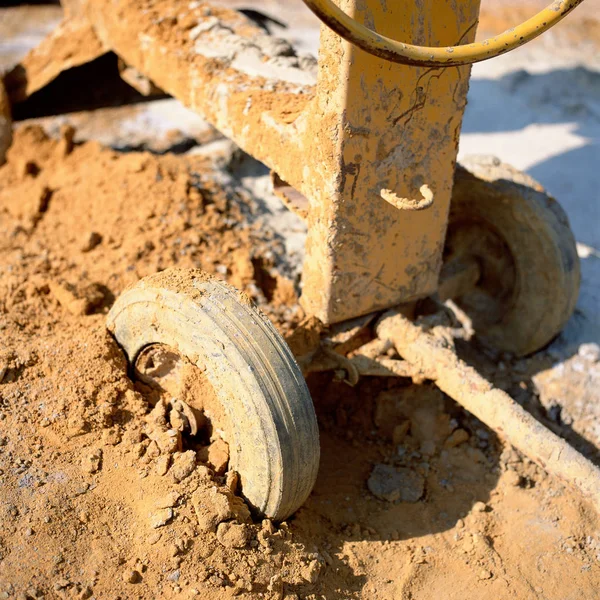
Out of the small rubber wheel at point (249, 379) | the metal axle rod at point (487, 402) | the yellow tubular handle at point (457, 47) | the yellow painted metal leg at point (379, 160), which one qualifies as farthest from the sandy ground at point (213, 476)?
the yellow tubular handle at point (457, 47)

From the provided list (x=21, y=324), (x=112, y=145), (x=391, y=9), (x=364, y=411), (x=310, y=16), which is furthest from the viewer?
(x=310, y=16)

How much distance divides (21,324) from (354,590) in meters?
1.86

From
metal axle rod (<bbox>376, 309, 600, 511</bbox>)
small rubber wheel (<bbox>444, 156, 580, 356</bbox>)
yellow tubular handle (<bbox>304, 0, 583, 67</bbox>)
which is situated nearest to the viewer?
yellow tubular handle (<bbox>304, 0, 583, 67</bbox>)

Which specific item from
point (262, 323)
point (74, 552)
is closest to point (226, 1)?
point (262, 323)

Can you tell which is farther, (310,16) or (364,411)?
(310,16)

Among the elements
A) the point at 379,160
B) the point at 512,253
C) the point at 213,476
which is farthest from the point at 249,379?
the point at 512,253

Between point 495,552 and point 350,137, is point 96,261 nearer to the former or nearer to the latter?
point 350,137

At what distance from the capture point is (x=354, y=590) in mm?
2660

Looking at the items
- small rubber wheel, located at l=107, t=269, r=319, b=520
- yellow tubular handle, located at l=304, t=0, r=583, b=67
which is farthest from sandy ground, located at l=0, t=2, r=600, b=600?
yellow tubular handle, located at l=304, t=0, r=583, b=67

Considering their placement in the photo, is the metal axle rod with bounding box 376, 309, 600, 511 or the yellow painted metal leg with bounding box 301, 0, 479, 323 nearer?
the yellow painted metal leg with bounding box 301, 0, 479, 323

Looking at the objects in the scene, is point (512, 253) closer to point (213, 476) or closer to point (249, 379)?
point (249, 379)

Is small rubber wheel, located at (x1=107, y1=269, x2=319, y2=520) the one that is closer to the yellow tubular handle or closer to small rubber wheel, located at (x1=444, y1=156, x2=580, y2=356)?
the yellow tubular handle

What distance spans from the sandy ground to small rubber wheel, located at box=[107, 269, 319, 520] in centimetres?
17

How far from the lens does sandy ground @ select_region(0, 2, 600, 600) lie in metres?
2.47
